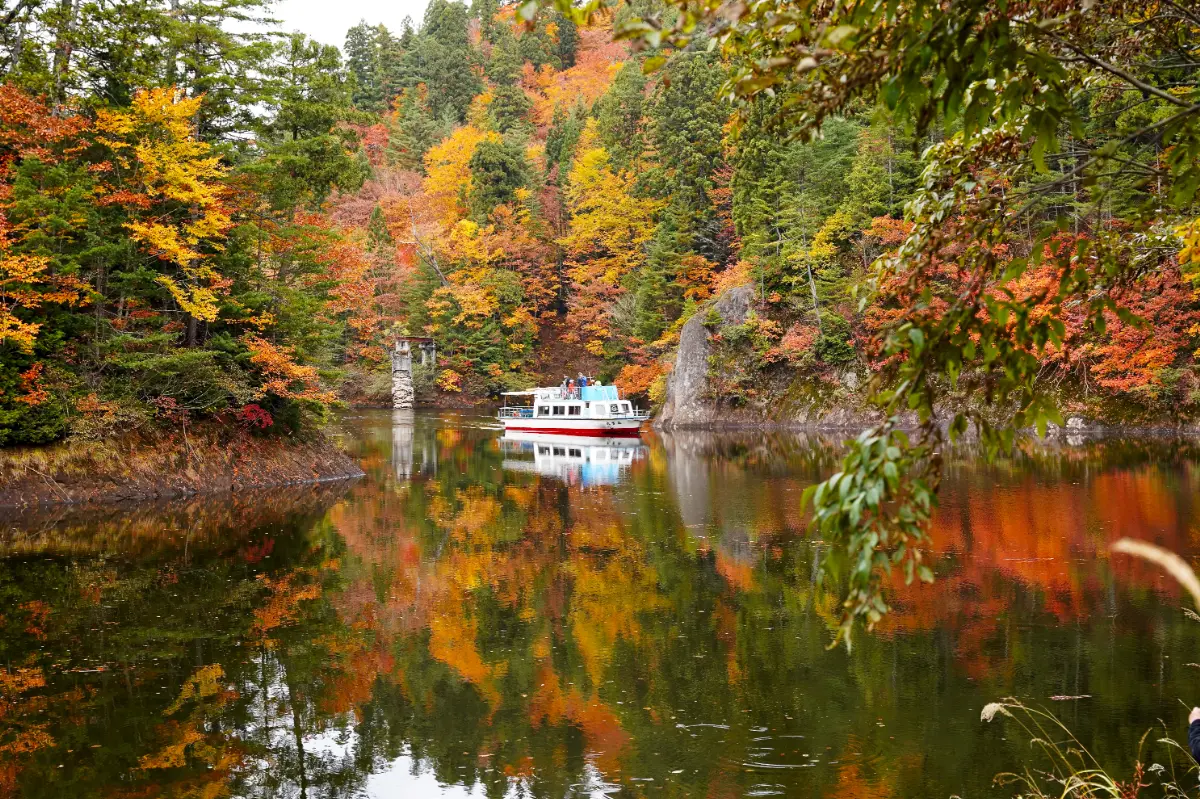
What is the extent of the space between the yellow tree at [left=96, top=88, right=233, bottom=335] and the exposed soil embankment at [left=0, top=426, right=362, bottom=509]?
3115mm

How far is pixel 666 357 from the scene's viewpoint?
46812 millimetres

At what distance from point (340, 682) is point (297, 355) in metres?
16.1

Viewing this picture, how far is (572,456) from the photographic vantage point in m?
33.3

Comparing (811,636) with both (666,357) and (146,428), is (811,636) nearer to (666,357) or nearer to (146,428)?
(146,428)

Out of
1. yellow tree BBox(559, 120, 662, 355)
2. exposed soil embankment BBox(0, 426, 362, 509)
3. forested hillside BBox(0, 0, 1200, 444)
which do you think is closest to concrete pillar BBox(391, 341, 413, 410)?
forested hillside BBox(0, 0, 1200, 444)

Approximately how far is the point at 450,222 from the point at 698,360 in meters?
23.5

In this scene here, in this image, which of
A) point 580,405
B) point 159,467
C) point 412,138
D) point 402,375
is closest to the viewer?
point 159,467

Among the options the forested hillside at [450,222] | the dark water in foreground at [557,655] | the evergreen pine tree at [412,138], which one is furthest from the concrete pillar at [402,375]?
the dark water in foreground at [557,655]

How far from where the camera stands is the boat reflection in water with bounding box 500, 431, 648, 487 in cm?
2702

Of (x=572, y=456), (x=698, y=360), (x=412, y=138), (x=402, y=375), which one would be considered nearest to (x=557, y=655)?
(x=572, y=456)

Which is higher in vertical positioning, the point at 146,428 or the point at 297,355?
the point at 297,355

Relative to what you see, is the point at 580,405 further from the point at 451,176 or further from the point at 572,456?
the point at 451,176

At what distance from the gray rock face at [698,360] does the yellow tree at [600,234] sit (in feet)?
30.5

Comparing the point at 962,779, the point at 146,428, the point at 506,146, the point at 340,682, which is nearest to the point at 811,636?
the point at 962,779
